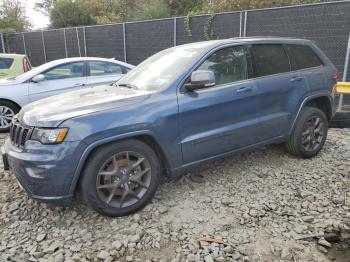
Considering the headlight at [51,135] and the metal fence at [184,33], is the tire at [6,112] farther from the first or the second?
the metal fence at [184,33]

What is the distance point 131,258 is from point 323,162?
3.19 metres

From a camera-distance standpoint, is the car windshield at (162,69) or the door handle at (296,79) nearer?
the car windshield at (162,69)

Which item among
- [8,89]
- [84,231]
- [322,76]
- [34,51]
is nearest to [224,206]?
[84,231]

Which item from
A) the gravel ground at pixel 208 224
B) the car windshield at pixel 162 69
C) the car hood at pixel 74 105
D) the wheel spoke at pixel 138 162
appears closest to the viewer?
the gravel ground at pixel 208 224

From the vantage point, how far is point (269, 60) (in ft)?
14.4

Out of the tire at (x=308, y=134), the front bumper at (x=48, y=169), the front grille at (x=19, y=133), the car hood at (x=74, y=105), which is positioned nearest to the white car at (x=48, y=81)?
the car hood at (x=74, y=105)

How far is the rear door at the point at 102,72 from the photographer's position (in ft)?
24.3

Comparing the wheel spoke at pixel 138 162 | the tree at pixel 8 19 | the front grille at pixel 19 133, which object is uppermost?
the tree at pixel 8 19

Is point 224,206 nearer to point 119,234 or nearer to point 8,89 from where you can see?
point 119,234

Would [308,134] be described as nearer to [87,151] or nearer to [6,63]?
[87,151]

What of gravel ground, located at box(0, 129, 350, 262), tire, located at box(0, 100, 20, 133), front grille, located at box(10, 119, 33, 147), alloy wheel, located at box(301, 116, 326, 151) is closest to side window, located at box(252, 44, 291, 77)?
alloy wheel, located at box(301, 116, 326, 151)

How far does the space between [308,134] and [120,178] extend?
289 cm

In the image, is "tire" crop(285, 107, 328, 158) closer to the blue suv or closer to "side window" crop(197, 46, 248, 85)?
the blue suv

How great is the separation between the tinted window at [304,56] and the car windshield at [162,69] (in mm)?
1462
